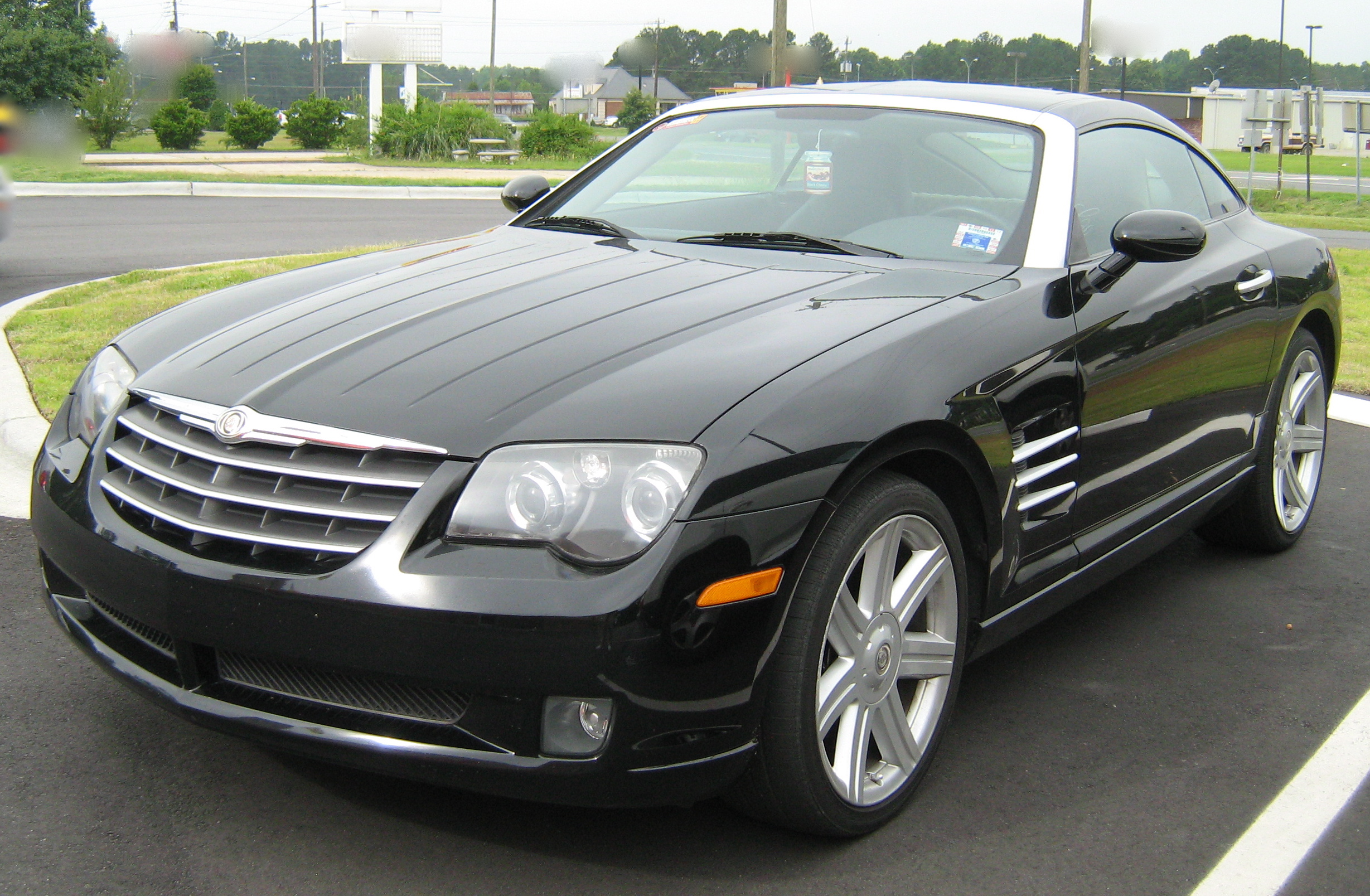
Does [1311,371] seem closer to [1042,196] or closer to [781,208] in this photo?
[1042,196]

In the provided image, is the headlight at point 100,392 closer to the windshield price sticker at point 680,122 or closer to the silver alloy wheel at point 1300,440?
the windshield price sticker at point 680,122

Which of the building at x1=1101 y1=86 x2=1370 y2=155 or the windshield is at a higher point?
the building at x1=1101 y1=86 x2=1370 y2=155

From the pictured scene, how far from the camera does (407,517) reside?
2.14m

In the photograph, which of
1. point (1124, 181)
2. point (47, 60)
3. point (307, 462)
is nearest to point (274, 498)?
point (307, 462)

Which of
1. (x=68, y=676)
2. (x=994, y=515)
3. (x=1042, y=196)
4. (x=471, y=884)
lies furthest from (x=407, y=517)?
(x=1042, y=196)

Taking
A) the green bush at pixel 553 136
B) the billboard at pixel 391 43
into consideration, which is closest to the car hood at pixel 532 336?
the green bush at pixel 553 136

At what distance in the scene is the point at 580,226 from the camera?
381 cm

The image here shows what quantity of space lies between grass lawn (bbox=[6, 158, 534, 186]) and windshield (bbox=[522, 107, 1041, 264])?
667 inches

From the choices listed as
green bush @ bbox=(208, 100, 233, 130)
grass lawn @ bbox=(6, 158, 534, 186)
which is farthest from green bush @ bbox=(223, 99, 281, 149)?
grass lawn @ bbox=(6, 158, 534, 186)

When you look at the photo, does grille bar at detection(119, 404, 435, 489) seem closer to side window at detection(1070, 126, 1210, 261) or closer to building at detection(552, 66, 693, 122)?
side window at detection(1070, 126, 1210, 261)

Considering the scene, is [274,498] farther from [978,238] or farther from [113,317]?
[113,317]

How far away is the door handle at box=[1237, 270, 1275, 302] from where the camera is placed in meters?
3.79

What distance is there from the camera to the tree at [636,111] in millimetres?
54375

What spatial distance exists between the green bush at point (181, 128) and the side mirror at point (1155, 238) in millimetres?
30710
